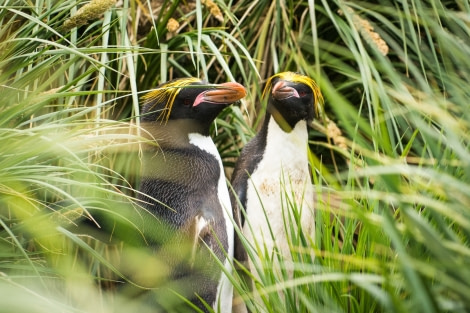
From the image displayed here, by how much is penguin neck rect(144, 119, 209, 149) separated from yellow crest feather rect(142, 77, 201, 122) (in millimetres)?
28

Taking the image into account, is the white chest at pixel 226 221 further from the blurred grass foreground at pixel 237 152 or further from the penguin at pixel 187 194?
the blurred grass foreground at pixel 237 152

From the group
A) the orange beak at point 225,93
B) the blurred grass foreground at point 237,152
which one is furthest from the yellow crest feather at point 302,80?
the orange beak at point 225,93

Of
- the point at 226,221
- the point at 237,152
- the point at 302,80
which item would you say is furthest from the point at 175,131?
the point at 237,152

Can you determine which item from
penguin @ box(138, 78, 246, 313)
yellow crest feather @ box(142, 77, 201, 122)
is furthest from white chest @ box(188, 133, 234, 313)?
yellow crest feather @ box(142, 77, 201, 122)

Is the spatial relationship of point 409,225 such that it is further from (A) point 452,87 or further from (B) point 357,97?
(B) point 357,97

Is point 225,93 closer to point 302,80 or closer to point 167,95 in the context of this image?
point 167,95

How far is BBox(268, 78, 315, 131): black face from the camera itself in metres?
2.41

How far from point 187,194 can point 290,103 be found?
Result: 1.55ft

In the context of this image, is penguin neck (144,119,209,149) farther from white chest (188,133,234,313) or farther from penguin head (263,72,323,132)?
penguin head (263,72,323,132)

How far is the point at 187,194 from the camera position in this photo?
7.23 ft

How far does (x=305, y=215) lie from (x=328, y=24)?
42.5 inches

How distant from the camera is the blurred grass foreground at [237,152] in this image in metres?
1.17

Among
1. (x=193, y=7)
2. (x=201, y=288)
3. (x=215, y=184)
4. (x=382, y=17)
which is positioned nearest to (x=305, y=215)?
(x=215, y=184)

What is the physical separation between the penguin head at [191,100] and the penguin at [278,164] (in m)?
0.23
